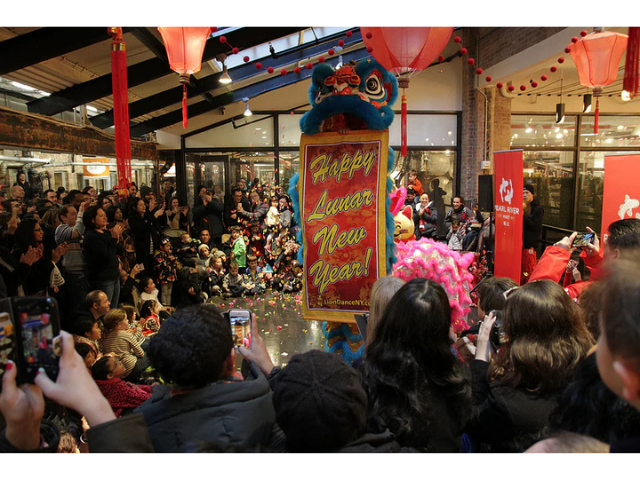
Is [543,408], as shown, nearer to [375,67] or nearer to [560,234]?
[375,67]

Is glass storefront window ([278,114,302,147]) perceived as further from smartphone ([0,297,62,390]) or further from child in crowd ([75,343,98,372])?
smartphone ([0,297,62,390])

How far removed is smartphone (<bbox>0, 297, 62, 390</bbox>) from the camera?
2.99 feet

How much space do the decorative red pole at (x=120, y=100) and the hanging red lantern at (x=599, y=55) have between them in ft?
11.4

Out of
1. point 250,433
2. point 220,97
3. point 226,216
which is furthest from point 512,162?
point 220,97

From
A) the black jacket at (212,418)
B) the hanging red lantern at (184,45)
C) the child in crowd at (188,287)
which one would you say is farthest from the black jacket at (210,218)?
the black jacket at (212,418)

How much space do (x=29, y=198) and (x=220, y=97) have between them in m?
4.45

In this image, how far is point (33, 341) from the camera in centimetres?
92

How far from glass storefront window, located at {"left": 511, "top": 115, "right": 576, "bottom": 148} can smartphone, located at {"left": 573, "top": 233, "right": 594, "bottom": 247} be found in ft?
25.3

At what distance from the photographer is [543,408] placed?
1.40m

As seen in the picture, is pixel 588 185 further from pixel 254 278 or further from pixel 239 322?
pixel 239 322

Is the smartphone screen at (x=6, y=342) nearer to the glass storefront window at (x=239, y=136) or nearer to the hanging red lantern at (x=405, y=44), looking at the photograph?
the hanging red lantern at (x=405, y=44)

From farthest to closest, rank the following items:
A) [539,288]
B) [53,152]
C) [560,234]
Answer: [560,234], [53,152], [539,288]

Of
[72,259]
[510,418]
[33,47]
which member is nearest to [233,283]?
[72,259]

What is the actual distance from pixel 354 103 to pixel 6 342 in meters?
2.11
